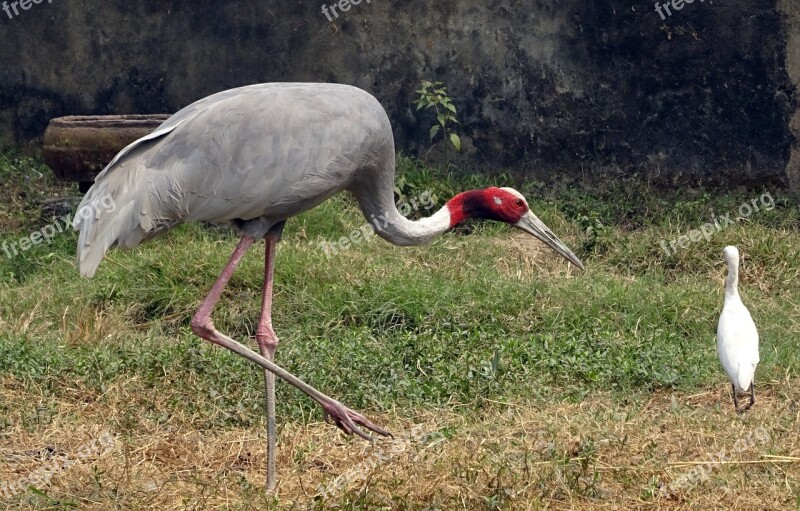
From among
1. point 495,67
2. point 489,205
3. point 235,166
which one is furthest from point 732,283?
point 495,67

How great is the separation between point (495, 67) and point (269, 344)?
435 centimetres

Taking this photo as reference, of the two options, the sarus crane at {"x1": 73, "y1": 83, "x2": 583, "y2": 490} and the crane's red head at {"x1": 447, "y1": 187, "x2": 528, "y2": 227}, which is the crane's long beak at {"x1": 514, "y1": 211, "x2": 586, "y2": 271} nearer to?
the crane's red head at {"x1": 447, "y1": 187, "x2": 528, "y2": 227}

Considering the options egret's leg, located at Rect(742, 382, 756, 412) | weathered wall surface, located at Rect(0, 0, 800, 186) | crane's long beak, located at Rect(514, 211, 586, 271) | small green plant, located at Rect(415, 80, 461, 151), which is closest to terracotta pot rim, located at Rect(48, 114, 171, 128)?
weathered wall surface, located at Rect(0, 0, 800, 186)

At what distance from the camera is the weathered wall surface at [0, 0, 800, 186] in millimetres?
8203

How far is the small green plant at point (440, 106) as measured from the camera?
8.36m

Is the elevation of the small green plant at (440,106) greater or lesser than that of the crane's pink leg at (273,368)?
lesser

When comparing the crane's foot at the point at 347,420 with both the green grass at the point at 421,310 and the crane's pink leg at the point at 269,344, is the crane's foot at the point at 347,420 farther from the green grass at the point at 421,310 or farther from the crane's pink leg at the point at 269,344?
the green grass at the point at 421,310

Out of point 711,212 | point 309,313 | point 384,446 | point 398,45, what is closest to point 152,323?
point 309,313

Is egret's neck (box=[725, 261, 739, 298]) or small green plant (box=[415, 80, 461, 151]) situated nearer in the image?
egret's neck (box=[725, 261, 739, 298])

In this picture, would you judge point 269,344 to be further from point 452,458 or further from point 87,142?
point 87,142

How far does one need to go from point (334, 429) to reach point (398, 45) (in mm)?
4430

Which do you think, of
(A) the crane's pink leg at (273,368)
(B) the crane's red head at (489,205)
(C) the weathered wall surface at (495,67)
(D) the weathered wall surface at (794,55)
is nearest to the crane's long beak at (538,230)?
(B) the crane's red head at (489,205)

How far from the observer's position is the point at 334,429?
4957mm

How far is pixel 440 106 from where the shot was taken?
8.74m
